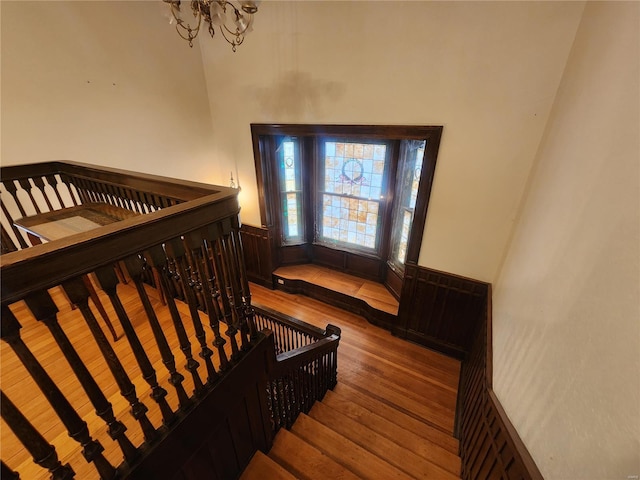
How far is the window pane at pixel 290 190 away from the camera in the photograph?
3712 millimetres

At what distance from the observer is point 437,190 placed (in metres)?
2.62

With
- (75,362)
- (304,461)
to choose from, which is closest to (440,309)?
(304,461)

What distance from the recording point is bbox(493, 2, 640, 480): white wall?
25.5 inches

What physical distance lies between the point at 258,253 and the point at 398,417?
9.59 feet

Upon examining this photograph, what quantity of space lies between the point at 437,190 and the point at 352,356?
217cm

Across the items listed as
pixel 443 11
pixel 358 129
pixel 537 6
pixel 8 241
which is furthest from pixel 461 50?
pixel 8 241

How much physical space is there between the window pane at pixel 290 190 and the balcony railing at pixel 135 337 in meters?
2.26

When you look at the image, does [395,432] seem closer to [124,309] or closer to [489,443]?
[489,443]

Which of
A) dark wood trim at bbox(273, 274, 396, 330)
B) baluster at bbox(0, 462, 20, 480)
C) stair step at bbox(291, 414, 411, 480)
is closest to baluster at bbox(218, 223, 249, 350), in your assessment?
baluster at bbox(0, 462, 20, 480)

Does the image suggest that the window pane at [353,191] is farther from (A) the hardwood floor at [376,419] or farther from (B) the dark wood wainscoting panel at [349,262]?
(A) the hardwood floor at [376,419]

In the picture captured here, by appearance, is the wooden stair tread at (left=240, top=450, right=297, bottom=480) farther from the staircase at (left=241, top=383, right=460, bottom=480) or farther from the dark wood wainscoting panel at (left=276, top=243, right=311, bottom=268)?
the dark wood wainscoting panel at (left=276, top=243, right=311, bottom=268)

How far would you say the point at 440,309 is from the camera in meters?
3.02

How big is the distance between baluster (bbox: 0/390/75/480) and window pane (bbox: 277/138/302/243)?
3.45 metres

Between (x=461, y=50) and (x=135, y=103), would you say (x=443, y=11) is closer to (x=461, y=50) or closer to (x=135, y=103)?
(x=461, y=50)
